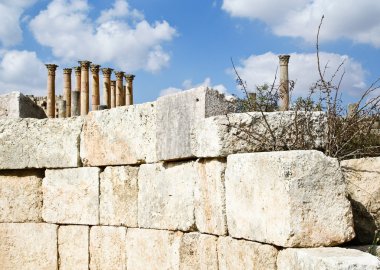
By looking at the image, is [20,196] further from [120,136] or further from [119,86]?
[119,86]

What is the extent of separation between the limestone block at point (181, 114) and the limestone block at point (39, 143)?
4.89 ft

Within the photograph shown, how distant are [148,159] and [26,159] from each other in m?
1.90

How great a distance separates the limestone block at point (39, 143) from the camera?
6.85 m

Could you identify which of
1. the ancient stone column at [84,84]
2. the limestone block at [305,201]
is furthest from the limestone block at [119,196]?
the ancient stone column at [84,84]

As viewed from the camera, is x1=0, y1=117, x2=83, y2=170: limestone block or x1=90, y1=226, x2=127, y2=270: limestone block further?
x1=0, y1=117, x2=83, y2=170: limestone block

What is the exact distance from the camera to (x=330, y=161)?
4.03 m

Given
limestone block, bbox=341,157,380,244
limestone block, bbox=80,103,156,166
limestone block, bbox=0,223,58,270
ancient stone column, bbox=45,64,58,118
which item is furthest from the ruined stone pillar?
limestone block, bbox=341,157,380,244

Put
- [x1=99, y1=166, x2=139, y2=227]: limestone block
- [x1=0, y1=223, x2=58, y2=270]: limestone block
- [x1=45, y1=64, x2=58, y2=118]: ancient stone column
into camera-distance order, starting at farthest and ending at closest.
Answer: [x1=45, y1=64, x2=58, y2=118]: ancient stone column → [x1=0, y1=223, x2=58, y2=270]: limestone block → [x1=99, y1=166, x2=139, y2=227]: limestone block

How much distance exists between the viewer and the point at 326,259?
349cm

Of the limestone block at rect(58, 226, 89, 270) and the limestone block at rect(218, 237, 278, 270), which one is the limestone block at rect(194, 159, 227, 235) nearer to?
the limestone block at rect(218, 237, 278, 270)

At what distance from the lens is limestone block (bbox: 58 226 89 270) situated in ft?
22.0

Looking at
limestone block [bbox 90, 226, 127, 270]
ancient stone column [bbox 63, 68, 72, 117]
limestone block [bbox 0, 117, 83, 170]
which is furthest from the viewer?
ancient stone column [bbox 63, 68, 72, 117]

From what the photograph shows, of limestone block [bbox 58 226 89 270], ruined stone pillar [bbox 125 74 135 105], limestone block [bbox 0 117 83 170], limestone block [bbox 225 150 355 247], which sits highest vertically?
ruined stone pillar [bbox 125 74 135 105]

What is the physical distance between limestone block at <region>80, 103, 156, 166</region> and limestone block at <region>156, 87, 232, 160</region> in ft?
0.75
